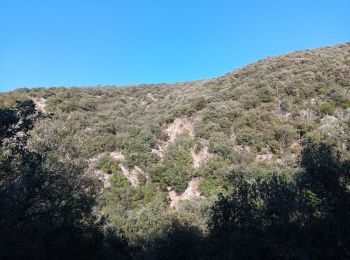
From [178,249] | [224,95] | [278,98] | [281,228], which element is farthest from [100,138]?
[281,228]

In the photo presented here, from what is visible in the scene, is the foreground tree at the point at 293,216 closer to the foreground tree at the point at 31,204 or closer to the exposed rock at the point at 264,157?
the foreground tree at the point at 31,204

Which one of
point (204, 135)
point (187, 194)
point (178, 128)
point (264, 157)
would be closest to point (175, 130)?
point (178, 128)

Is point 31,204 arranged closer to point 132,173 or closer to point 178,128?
point 132,173

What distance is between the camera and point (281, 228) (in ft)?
48.6

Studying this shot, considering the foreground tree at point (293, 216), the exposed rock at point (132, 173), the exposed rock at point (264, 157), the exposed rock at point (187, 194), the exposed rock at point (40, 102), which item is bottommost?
the foreground tree at point (293, 216)

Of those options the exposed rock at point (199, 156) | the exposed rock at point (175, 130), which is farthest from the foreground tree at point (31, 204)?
the exposed rock at point (175, 130)

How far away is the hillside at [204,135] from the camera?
33625mm

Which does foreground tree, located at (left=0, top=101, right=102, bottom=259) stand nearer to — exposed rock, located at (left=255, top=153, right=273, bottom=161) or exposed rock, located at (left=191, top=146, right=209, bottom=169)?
exposed rock, located at (left=191, top=146, right=209, bottom=169)

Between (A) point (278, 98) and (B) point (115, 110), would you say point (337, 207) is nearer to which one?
(A) point (278, 98)

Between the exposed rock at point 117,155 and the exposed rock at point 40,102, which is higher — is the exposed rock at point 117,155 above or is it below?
below

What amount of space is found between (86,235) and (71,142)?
669 centimetres

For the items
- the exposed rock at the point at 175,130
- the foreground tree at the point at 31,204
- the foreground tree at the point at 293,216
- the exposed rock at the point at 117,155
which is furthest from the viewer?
the exposed rock at the point at 175,130

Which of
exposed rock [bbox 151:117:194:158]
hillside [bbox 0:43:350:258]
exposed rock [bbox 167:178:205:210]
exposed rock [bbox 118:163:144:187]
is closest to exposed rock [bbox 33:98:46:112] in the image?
hillside [bbox 0:43:350:258]

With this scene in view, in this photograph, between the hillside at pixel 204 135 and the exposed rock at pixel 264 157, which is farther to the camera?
the exposed rock at pixel 264 157
